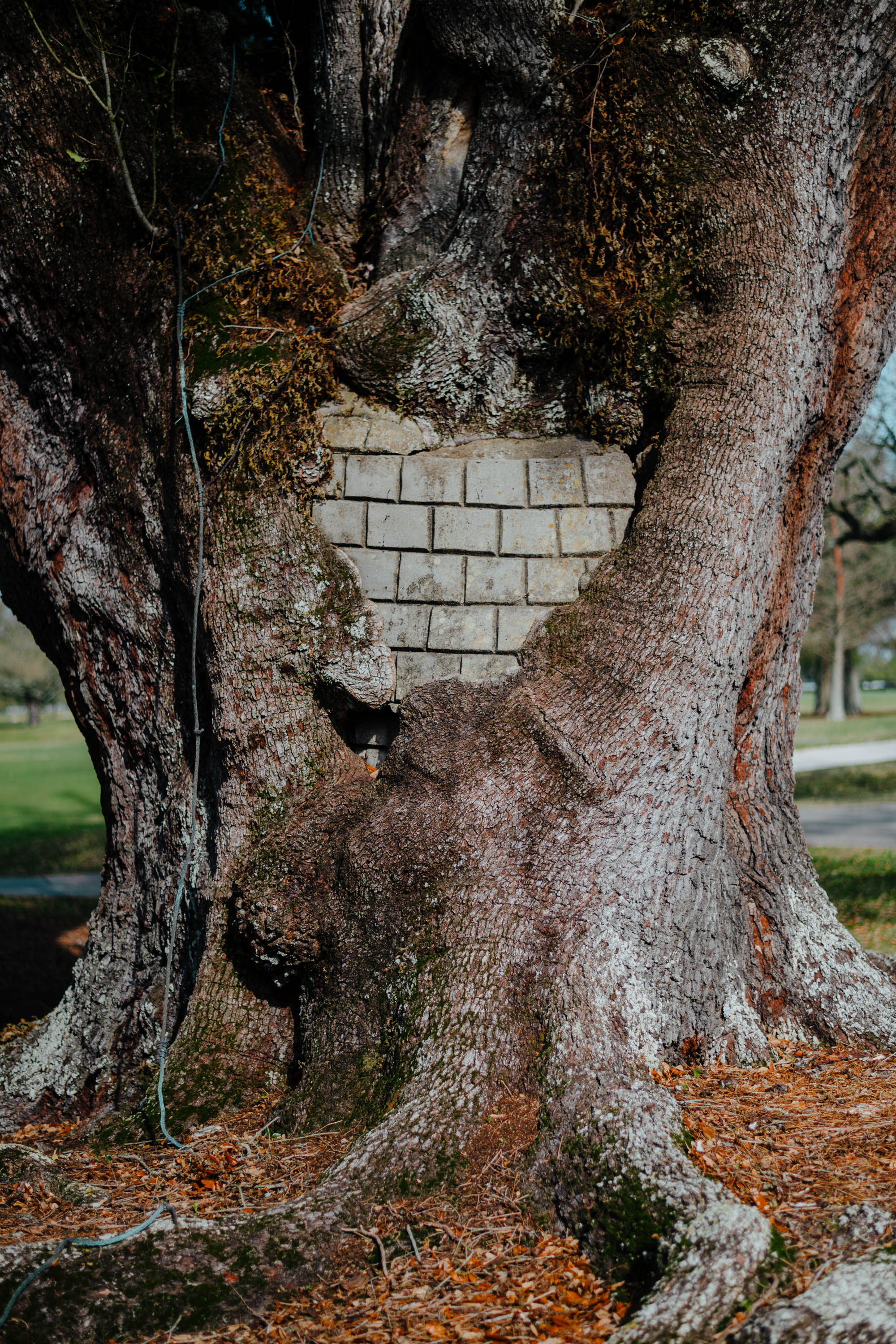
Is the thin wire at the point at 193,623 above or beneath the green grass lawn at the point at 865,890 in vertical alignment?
above

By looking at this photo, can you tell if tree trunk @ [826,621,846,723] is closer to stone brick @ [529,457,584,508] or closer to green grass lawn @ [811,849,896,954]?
green grass lawn @ [811,849,896,954]

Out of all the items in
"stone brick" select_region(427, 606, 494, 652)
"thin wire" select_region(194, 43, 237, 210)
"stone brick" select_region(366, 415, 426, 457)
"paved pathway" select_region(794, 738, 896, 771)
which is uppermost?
"thin wire" select_region(194, 43, 237, 210)

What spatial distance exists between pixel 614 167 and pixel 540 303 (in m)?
0.56

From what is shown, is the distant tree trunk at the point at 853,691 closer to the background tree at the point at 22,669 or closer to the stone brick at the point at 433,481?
the background tree at the point at 22,669

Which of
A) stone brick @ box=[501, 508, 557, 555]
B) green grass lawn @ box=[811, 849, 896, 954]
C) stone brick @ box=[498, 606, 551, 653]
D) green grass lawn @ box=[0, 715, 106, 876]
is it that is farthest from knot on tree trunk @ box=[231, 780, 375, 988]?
green grass lawn @ box=[811, 849, 896, 954]

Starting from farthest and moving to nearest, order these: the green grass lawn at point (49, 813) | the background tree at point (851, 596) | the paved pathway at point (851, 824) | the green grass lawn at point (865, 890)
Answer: the background tree at point (851, 596)
the green grass lawn at point (49, 813)
the paved pathway at point (851, 824)
the green grass lawn at point (865, 890)

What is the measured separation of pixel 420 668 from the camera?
137 inches

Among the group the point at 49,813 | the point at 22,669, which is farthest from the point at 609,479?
the point at 22,669

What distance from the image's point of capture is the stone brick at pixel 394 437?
11.9 feet

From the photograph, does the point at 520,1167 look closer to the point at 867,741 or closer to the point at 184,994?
the point at 184,994

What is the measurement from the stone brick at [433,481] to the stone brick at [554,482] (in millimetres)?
281

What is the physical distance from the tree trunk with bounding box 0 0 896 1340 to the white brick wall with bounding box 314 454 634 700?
134 millimetres

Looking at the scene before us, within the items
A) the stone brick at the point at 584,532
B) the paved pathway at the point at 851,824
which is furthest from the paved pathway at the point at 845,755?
the stone brick at the point at 584,532

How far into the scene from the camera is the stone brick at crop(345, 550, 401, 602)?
139 inches
